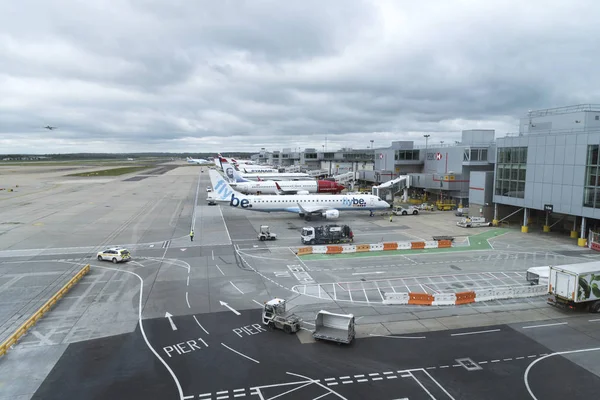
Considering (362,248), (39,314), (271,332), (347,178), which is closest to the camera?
(271,332)

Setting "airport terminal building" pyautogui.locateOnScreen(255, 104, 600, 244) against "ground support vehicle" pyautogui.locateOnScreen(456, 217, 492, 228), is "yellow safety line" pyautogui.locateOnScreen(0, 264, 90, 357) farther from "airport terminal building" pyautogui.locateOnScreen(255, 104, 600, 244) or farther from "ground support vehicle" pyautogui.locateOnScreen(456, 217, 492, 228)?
"airport terminal building" pyautogui.locateOnScreen(255, 104, 600, 244)

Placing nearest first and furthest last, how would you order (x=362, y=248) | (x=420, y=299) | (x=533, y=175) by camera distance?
(x=420, y=299), (x=362, y=248), (x=533, y=175)

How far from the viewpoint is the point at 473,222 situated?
62781 mm

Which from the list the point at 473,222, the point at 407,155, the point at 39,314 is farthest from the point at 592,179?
the point at 39,314

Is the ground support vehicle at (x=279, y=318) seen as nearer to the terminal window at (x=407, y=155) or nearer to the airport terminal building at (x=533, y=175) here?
the airport terminal building at (x=533, y=175)

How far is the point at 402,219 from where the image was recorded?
70375 millimetres

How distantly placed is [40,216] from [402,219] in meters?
64.7

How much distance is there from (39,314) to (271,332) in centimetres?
1594

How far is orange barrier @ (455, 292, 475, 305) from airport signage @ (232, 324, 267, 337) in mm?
14630

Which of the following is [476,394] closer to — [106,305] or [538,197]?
[106,305]

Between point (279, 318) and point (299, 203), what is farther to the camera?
point (299, 203)

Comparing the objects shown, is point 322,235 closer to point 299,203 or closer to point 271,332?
point 299,203

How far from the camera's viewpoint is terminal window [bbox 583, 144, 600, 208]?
4662 cm

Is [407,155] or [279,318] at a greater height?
[407,155]
